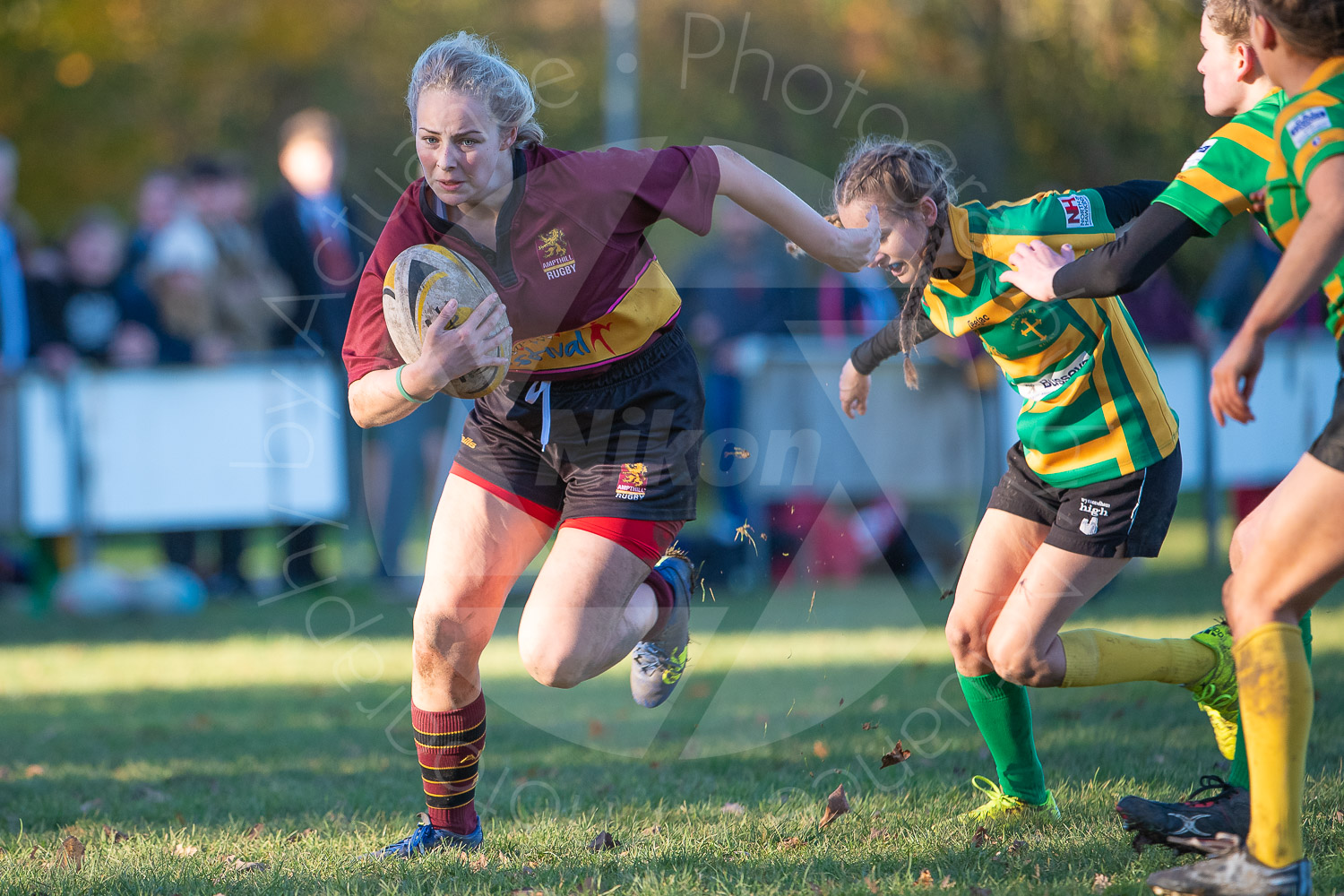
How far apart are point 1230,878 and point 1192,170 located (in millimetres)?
1580

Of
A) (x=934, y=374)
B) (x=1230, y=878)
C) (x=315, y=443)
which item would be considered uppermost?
(x=1230, y=878)

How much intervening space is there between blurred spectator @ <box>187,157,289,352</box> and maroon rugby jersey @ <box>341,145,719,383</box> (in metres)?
6.43

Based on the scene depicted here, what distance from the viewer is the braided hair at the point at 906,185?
3684 millimetres

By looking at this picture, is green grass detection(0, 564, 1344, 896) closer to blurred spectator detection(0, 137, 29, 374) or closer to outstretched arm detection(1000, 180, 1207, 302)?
outstretched arm detection(1000, 180, 1207, 302)

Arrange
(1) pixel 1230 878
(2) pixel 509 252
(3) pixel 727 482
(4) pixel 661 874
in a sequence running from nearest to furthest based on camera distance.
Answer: (1) pixel 1230 878 → (4) pixel 661 874 → (2) pixel 509 252 → (3) pixel 727 482

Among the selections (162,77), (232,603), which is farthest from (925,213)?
(162,77)

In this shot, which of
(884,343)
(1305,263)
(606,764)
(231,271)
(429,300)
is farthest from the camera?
(231,271)

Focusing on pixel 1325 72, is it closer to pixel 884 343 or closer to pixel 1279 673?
pixel 1279 673

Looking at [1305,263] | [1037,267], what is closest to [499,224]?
[1037,267]

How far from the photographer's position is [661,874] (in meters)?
3.34

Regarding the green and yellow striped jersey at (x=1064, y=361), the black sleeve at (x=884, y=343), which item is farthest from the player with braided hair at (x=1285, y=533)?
the black sleeve at (x=884, y=343)

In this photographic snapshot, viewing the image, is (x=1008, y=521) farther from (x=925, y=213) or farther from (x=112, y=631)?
(x=112, y=631)

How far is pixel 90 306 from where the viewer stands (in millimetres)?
9633

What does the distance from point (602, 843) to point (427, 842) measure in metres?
0.50
